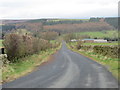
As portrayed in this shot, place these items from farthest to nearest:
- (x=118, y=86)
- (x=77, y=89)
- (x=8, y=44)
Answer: (x=8, y=44) → (x=118, y=86) → (x=77, y=89)

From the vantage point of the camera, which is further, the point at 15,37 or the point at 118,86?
Answer: the point at 15,37

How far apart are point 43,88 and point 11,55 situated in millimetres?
18546

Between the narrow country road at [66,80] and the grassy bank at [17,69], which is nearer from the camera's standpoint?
the narrow country road at [66,80]

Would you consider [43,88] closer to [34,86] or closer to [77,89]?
[34,86]

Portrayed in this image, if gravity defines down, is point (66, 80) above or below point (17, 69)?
above

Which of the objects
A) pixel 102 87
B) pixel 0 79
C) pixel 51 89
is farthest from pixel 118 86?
pixel 0 79

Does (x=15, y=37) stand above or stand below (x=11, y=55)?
above

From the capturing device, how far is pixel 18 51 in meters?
34.0

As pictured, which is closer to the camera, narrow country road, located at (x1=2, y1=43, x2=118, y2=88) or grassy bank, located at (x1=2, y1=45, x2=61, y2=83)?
narrow country road, located at (x1=2, y1=43, x2=118, y2=88)

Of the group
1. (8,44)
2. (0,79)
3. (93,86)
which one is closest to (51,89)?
(93,86)

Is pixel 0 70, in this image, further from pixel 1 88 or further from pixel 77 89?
pixel 77 89

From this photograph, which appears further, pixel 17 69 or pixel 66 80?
pixel 17 69

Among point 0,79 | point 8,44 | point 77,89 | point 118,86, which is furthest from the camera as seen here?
point 8,44

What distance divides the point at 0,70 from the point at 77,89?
10904mm
